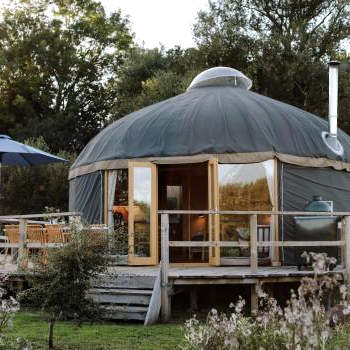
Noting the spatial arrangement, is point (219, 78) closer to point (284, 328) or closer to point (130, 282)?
point (130, 282)

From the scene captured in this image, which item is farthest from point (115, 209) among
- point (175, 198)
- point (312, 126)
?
point (312, 126)

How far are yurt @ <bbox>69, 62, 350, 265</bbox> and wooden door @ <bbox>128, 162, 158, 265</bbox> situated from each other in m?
0.01

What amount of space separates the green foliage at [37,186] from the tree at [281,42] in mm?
5401

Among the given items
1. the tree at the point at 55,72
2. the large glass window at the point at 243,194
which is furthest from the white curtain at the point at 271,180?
the tree at the point at 55,72

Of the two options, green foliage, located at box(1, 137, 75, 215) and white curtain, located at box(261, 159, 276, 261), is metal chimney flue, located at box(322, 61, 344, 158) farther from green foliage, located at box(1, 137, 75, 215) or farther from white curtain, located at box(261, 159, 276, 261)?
green foliage, located at box(1, 137, 75, 215)

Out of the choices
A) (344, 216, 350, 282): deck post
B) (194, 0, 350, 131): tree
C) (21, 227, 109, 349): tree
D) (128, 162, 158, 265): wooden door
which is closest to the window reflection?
(128, 162, 158, 265): wooden door

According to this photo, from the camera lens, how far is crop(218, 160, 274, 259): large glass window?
986cm

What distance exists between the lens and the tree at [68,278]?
580 cm

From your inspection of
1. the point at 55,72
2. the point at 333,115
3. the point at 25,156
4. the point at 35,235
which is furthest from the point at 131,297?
the point at 55,72

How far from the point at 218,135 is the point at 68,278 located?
4.69 m

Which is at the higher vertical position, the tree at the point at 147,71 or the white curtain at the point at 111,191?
the tree at the point at 147,71

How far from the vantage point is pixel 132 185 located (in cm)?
970

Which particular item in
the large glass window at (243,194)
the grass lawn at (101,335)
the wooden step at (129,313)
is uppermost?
the large glass window at (243,194)

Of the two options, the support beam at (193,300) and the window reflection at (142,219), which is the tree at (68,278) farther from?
the window reflection at (142,219)
